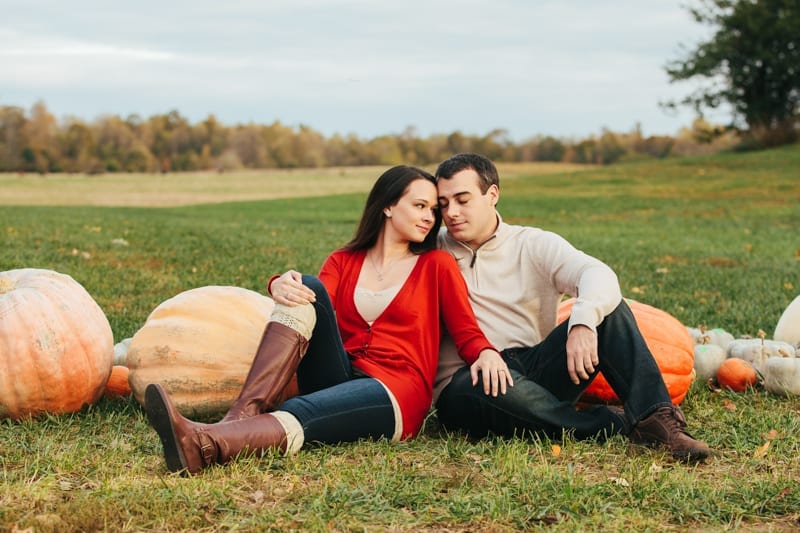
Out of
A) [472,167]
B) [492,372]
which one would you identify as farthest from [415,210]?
[492,372]

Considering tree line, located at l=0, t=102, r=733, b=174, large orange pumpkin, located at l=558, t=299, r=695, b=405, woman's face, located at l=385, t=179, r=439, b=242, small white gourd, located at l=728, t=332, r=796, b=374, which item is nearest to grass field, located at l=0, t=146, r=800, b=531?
large orange pumpkin, located at l=558, t=299, r=695, b=405

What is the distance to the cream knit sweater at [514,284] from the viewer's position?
4156 millimetres

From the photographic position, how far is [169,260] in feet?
32.5

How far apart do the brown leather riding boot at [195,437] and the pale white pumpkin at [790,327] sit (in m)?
3.75

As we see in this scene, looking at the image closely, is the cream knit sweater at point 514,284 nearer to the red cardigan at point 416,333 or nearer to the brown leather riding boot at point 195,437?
the red cardigan at point 416,333

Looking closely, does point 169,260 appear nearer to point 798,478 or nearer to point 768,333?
point 768,333

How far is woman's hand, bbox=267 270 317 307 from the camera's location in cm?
379

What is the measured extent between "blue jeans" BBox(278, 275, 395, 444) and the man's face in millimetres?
757

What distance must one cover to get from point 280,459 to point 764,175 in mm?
27244

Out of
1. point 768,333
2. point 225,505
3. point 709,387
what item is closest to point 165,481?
point 225,505

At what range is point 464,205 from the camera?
4176 millimetres

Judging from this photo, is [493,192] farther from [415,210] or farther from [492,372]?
[492,372]

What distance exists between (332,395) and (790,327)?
344cm

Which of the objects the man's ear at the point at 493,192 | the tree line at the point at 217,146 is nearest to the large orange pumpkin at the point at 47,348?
the man's ear at the point at 493,192
